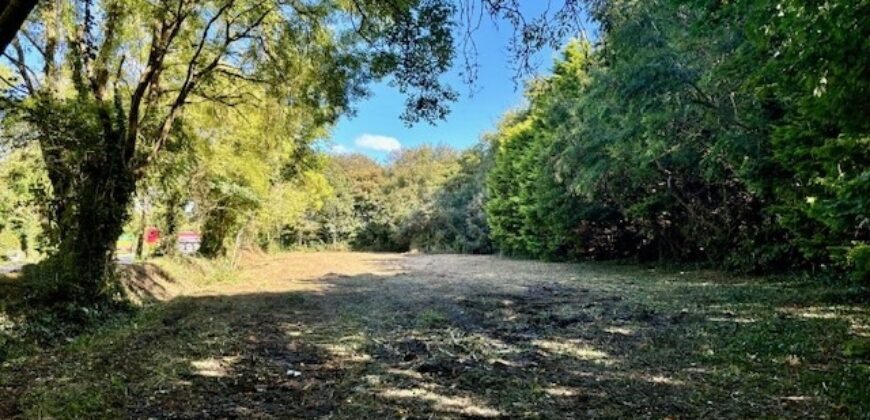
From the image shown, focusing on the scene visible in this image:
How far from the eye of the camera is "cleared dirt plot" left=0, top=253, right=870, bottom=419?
141 inches

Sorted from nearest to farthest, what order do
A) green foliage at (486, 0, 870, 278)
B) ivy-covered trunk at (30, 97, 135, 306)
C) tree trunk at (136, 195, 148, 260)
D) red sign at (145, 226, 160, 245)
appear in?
green foliage at (486, 0, 870, 278) → ivy-covered trunk at (30, 97, 135, 306) → tree trunk at (136, 195, 148, 260) → red sign at (145, 226, 160, 245)

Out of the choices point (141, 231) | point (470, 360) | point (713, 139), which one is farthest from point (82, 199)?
point (713, 139)

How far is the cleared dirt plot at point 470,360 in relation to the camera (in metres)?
3.58

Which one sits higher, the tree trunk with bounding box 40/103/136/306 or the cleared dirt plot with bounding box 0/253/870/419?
the tree trunk with bounding box 40/103/136/306

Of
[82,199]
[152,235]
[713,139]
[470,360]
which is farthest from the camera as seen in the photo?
[152,235]

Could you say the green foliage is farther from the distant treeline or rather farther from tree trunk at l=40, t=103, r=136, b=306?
tree trunk at l=40, t=103, r=136, b=306

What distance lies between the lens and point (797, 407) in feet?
11.2

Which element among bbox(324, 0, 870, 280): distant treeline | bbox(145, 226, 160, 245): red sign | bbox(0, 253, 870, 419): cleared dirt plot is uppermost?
bbox(324, 0, 870, 280): distant treeline

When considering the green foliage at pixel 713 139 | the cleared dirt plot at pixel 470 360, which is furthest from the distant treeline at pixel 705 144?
the cleared dirt plot at pixel 470 360

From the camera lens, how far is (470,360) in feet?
15.9

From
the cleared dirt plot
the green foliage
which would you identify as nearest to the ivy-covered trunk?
the cleared dirt plot

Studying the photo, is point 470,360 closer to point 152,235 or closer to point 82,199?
point 82,199

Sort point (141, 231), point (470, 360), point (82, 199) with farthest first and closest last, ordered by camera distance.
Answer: point (141, 231)
point (82, 199)
point (470, 360)

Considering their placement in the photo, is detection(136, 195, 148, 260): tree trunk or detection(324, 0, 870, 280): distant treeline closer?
detection(324, 0, 870, 280): distant treeline
